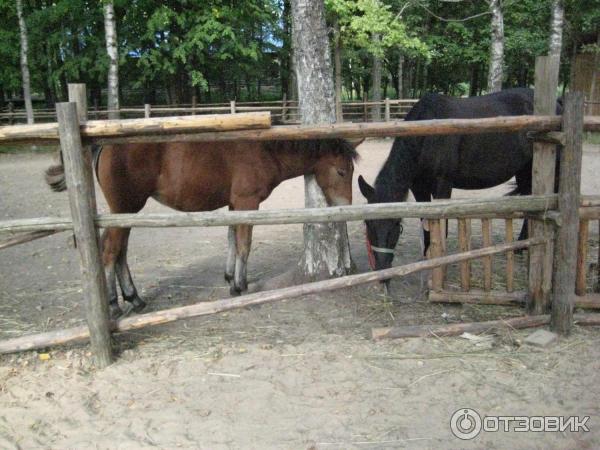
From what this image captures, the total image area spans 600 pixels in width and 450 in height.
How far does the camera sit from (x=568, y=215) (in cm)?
359

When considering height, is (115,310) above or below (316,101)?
below

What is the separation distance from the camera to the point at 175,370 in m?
3.31

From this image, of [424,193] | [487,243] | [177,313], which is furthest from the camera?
[424,193]

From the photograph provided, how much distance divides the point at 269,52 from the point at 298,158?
20.9 metres

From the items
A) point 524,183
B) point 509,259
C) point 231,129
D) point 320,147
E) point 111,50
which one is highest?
point 111,50

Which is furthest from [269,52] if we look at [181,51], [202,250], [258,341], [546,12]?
[258,341]

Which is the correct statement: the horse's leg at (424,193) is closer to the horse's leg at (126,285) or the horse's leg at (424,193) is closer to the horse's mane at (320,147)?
the horse's mane at (320,147)

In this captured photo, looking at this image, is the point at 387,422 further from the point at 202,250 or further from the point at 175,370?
the point at 202,250

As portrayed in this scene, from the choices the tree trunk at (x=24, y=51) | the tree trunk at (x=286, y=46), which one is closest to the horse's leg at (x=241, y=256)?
the tree trunk at (x=24, y=51)

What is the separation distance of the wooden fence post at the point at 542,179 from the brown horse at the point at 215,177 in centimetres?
146

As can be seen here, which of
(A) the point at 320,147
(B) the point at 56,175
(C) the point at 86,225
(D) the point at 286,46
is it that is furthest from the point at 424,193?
(D) the point at 286,46

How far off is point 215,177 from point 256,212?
1.11 meters

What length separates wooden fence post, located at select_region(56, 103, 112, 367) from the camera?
3.20 meters

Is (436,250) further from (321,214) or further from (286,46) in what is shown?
(286,46)
